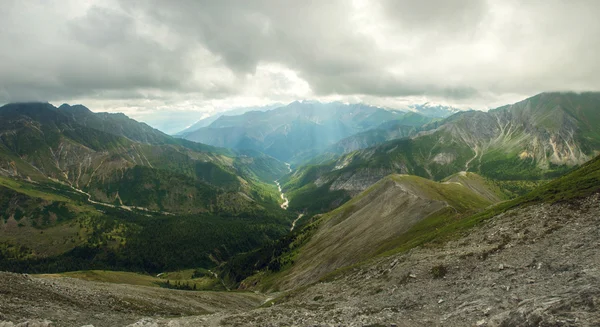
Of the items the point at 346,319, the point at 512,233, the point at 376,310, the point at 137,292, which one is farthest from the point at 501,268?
the point at 137,292

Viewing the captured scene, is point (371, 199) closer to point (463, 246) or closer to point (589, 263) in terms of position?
point (463, 246)

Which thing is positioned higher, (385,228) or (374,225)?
(385,228)

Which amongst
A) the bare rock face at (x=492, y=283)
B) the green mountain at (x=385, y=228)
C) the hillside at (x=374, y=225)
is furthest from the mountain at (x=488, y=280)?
the hillside at (x=374, y=225)

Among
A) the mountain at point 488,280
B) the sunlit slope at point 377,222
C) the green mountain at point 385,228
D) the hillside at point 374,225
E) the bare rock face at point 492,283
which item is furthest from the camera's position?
the sunlit slope at point 377,222

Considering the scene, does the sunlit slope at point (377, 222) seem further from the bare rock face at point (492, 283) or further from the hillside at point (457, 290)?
the bare rock face at point (492, 283)

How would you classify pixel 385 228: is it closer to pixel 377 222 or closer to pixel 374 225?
pixel 374 225

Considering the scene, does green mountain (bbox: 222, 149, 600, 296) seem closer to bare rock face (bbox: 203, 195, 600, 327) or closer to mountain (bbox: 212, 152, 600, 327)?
mountain (bbox: 212, 152, 600, 327)

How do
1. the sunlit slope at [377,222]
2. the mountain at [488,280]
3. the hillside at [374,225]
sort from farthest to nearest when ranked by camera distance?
the sunlit slope at [377,222], the hillside at [374,225], the mountain at [488,280]

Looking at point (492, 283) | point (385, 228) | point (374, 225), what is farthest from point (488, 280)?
point (374, 225)

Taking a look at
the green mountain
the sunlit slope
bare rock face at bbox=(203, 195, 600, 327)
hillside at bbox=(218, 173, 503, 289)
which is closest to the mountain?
bare rock face at bbox=(203, 195, 600, 327)
